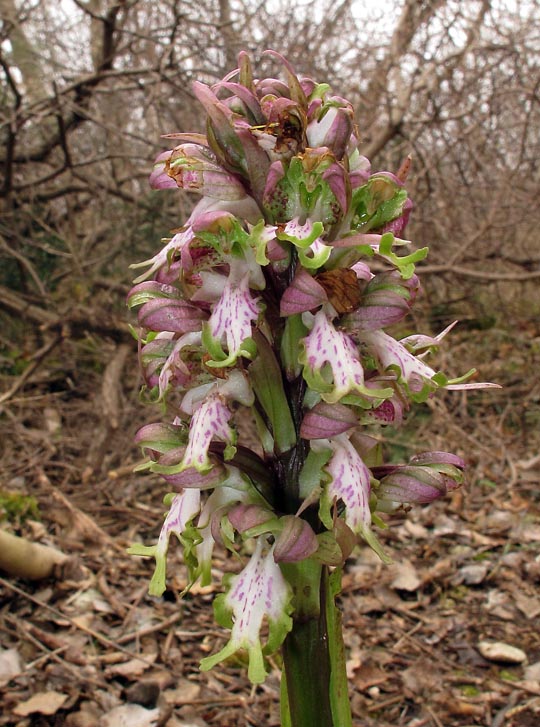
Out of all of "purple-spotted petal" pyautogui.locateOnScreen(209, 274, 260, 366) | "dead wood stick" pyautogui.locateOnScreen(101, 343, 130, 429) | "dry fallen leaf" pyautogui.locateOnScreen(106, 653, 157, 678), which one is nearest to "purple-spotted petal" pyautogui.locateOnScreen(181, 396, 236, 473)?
"purple-spotted petal" pyautogui.locateOnScreen(209, 274, 260, 366)

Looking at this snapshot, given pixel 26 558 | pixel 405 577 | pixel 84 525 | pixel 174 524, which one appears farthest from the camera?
pixel 84 525

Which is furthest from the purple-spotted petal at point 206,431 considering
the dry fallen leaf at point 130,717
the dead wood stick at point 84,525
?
the dead wood stick at point 84,525

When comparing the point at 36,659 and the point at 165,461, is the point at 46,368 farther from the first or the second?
the point at 165,461

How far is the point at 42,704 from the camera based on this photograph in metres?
2.15

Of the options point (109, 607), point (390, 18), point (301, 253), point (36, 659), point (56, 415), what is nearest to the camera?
point (301, 253)

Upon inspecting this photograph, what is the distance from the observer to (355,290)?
51.1 inches

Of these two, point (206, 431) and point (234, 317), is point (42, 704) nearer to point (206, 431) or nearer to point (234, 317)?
point (206, 431)

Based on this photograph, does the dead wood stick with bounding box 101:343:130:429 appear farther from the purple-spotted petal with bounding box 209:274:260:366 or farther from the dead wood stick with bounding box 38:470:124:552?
the purple-spotted petal with bounding box 209:274:260:366

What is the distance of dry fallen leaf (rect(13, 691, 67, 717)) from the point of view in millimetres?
2109

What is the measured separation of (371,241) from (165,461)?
53 cm

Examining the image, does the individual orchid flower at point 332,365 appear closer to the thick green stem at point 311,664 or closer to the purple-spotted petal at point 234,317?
the purple-spotted petal at point 234,317

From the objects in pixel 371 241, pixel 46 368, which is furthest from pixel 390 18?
pixel 371 241

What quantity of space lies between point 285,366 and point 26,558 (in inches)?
73.4

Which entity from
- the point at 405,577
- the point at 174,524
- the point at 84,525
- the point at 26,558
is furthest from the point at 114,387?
the point at 174,524
